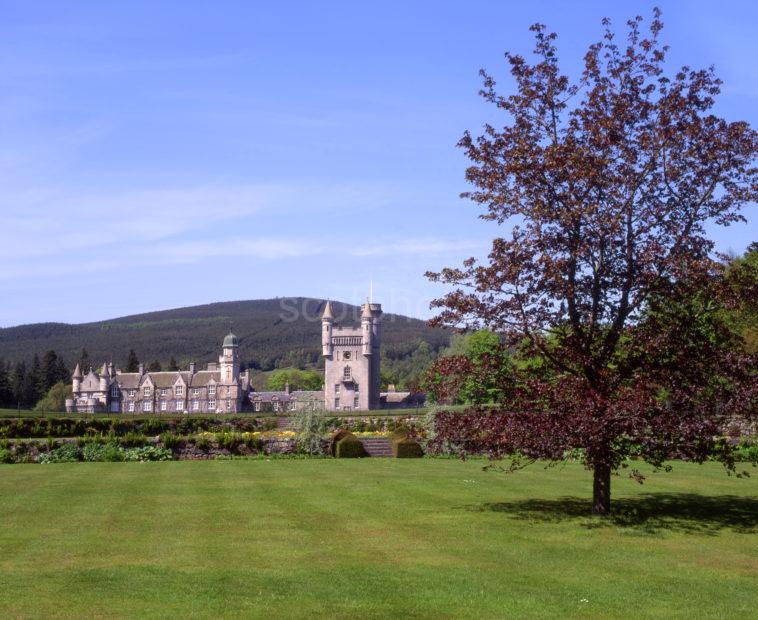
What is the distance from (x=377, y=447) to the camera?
1382 inches

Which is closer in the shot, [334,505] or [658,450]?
[658,450]

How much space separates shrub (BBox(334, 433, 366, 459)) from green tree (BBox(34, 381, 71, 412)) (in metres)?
78.4

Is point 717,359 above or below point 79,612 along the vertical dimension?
above

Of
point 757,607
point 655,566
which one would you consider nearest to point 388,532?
point 655,566

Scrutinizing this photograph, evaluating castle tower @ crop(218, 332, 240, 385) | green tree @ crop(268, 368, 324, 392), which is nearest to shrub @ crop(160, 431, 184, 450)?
castle tower @ crop(218, 332, 240, 385)

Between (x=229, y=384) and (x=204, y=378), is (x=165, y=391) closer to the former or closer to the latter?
(x=204, y=378)

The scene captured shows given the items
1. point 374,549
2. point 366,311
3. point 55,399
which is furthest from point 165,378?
point 374,549

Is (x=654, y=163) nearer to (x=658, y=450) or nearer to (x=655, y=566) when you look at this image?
(x=658, y=450)

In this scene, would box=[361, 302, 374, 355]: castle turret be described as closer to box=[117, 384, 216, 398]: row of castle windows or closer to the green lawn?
box=[117, 384, 216, 398]: row of castle windows

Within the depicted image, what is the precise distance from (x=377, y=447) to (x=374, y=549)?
23.5 metres

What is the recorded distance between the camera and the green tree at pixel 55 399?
102 metres

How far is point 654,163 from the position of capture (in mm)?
14164

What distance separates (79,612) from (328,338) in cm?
9826

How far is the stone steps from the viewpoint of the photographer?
112 ft
